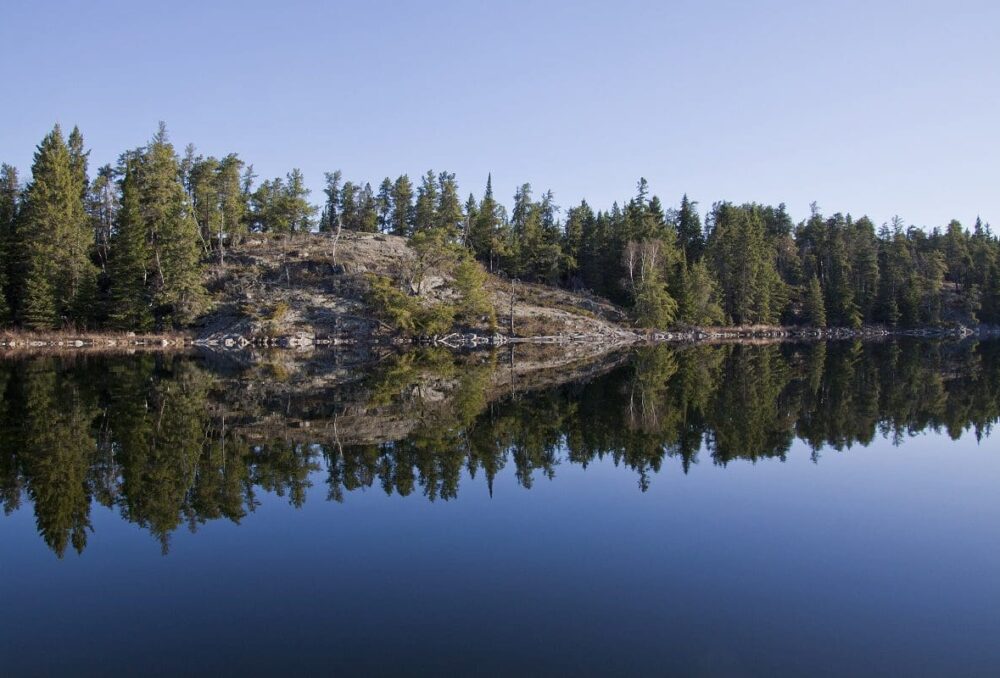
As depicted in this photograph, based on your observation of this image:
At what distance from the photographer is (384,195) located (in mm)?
111938

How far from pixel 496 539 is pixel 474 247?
3645 inches

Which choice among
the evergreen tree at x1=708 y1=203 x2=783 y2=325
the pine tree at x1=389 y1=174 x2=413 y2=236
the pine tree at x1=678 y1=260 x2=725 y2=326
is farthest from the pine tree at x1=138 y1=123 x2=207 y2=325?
the evergreen tree at x1=708 y1=203 x2=783 y2=325

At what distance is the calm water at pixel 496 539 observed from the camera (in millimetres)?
8570

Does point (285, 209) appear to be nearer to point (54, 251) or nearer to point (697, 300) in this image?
point (54, 251)

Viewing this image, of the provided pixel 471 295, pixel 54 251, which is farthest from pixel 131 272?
pixel 471 295

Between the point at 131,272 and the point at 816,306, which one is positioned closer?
the point at 131,272

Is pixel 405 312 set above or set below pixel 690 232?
below

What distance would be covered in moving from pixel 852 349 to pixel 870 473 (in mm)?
55081

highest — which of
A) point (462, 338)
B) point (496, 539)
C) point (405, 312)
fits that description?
point (405, 312)

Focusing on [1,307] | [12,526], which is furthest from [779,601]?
[1,307]

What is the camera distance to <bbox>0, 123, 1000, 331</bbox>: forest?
222 feet

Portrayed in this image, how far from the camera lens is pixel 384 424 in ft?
80.7

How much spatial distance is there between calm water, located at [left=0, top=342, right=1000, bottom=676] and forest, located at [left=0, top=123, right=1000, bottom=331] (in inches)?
1798

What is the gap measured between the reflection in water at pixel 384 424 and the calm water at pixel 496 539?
0.15m
